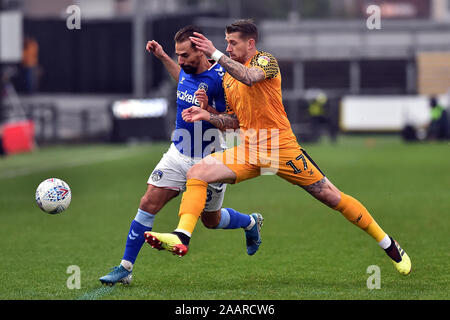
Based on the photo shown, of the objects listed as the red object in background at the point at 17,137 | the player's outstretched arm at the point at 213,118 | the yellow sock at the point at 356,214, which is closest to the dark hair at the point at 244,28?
the player's outstretched arm at the point at 213,118

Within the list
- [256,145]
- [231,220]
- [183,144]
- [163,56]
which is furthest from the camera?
[231,220]

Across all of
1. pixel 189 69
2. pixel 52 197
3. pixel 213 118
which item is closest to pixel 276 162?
pixel 213 118

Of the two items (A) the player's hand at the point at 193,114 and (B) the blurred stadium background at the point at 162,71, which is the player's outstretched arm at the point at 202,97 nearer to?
(A) the player's hand at the point at 193,114

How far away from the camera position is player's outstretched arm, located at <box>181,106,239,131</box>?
23.5ft

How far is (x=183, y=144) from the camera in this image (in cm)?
777

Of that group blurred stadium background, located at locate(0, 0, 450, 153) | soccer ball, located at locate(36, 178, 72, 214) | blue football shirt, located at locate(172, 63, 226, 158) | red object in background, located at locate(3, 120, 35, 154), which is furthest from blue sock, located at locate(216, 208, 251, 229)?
blurred stadium background, located at locate(0, 0, 450, 153)

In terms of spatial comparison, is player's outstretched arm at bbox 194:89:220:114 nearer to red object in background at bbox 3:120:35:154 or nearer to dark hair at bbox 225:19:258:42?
dark hair at bbox 225:19:258:42

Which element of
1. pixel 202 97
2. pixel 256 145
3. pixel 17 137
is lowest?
pixel 17 137

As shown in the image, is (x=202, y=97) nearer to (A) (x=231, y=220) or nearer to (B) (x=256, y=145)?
(B) (x=256, y=145)

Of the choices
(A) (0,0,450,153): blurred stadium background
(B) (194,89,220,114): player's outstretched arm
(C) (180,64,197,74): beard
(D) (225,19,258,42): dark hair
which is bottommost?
(A) (0,0,450,153): blurred stadium background

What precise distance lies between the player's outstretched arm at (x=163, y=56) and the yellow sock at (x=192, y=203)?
4.52 feet

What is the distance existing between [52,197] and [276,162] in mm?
2008

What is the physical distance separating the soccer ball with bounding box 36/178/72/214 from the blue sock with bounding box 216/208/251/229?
141cm
